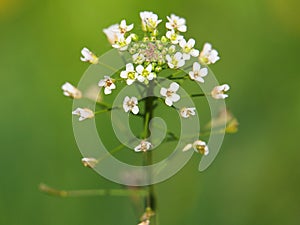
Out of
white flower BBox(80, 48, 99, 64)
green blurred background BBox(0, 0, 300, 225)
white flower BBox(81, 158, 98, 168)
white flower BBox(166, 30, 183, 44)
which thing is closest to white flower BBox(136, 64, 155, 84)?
white flower BBox(166, 30, 183, 44)

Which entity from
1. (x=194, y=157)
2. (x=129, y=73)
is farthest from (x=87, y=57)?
(x=194, y=157)

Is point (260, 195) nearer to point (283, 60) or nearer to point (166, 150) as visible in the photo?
point (166, 150)

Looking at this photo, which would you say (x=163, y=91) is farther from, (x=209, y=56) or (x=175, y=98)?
(x=209, y=56)

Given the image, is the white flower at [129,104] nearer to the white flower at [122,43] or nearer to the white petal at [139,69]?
the white petal at [139,69]

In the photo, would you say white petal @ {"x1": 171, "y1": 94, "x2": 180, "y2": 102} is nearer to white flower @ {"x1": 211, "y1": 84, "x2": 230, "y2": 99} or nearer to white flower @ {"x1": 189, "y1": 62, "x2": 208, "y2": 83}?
white flower @ {"x1": 189, "y1": 62, "x2": 208, "y2": 83}

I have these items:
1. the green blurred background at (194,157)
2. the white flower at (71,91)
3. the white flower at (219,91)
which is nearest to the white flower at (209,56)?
the white flower at (219,91)
